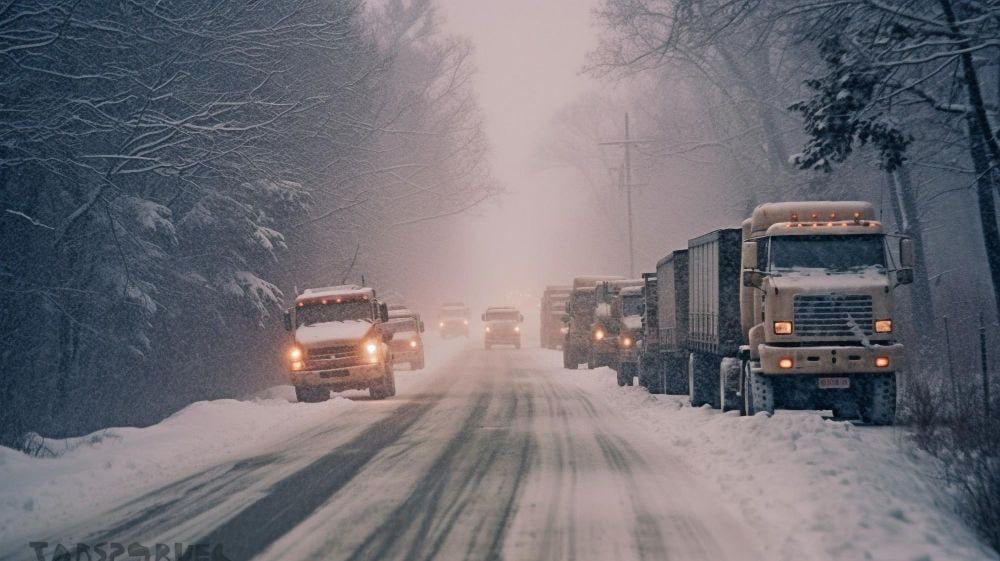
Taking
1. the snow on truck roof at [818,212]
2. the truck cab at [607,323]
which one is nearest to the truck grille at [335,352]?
the truck cab at [607,323]

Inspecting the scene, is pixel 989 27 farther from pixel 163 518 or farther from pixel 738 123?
pixel 738 123

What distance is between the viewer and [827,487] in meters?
9.21

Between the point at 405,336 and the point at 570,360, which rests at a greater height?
the point at 405,336

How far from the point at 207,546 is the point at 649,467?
5938mm

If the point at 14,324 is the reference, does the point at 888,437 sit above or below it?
below

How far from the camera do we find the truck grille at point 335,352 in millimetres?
23469

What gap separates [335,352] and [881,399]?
12899mm

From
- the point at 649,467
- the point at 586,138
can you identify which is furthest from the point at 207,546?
the point at 586,138

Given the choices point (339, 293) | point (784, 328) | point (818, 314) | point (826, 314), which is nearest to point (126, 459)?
point (784, 328)

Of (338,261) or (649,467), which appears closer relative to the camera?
(649,467)

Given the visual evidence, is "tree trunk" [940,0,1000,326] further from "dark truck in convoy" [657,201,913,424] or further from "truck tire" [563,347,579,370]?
"truck tire" [563,347,579,370]

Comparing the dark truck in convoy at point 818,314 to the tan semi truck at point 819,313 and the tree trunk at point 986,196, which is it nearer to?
the tan semi truck at point 819,313

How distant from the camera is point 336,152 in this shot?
111 ft

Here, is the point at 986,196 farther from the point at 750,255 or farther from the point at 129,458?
the point at 129,458
